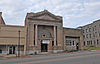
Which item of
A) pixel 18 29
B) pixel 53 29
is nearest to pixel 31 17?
pixel 18 29

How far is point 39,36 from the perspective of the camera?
38.9 metres

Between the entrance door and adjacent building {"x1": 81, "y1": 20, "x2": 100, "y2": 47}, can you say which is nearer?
the entrance door

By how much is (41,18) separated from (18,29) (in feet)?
26.3

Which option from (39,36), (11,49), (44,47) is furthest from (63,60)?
(39,36)

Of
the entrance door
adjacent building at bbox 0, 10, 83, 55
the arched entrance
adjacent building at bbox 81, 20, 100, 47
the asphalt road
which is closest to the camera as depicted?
the asphalt road

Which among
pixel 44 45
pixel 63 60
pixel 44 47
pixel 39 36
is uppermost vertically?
pixel 39 36

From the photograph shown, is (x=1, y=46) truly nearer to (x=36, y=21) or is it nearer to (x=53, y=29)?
(x=36, y=21)

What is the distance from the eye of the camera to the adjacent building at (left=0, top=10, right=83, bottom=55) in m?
33.5

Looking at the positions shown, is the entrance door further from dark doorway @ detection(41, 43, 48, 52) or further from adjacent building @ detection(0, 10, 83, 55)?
dark doorway @ detection(41, 43, 48, 52)

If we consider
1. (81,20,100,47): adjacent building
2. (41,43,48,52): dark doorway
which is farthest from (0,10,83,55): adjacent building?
(81,20,100,47): adjacent building

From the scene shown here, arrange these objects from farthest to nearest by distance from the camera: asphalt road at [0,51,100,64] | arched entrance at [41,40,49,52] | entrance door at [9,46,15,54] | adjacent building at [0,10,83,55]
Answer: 1. arched entrance at [41,40,49,52]
2. entrance door at [9,46,15,54]
3. adjacent building at [0,10,83,55]
4. asphalt road at [0,51,100,64]

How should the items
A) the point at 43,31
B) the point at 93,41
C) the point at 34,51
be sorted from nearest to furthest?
the point at 34,51, the point at 43,31, the point at 93,41

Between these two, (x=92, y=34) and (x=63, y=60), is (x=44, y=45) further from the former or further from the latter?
(x=92, y=34)

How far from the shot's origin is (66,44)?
42.5 m
